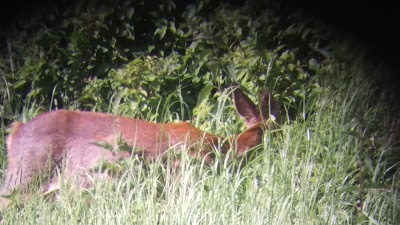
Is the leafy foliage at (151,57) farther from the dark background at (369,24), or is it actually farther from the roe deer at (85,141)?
the roe deer at (85,141)

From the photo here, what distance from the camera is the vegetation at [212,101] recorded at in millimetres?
5043

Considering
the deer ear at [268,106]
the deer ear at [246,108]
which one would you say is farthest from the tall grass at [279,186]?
the deer ear at [246,108]

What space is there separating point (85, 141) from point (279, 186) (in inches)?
62.7

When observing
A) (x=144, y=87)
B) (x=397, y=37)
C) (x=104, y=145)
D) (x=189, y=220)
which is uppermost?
(x=397, y=37)

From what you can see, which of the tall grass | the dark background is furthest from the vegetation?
the dark background

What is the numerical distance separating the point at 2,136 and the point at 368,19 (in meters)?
3.57

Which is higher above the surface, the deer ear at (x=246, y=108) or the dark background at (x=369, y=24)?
the dark background at (x=369, y=24)

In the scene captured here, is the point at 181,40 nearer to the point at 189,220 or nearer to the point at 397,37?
the point at 397,37

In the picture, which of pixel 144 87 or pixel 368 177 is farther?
pixel 144 87

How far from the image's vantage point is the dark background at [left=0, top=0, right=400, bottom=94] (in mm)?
6117

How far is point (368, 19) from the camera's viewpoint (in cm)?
651

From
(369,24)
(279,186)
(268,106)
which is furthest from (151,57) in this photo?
(279,186)

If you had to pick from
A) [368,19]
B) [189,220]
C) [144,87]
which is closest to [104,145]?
[189,220]

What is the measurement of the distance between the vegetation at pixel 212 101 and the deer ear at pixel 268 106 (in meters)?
0.16
